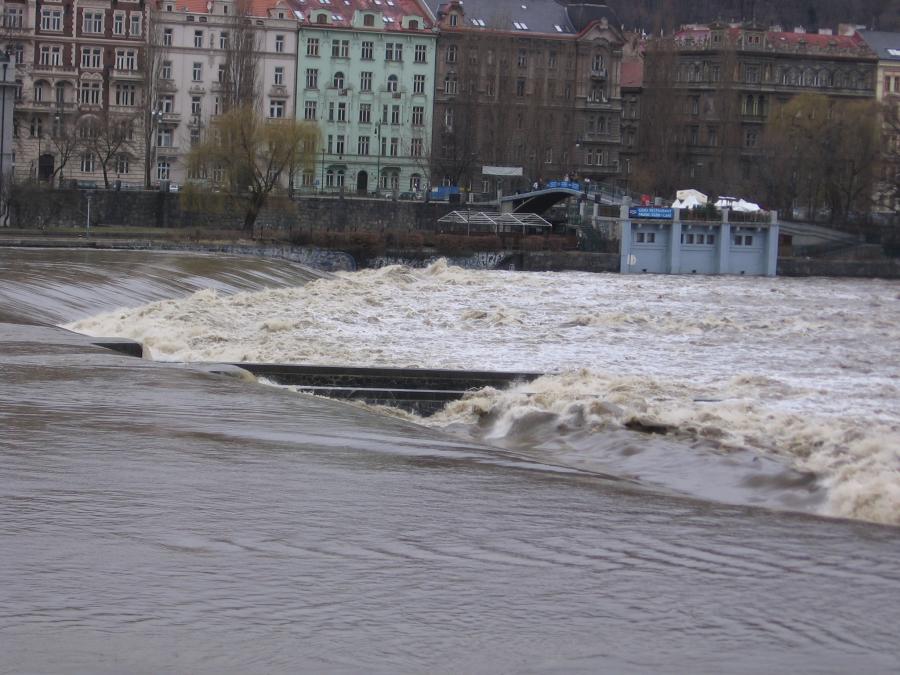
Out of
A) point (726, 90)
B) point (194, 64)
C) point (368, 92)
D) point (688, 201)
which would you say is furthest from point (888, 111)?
point (194, 64)

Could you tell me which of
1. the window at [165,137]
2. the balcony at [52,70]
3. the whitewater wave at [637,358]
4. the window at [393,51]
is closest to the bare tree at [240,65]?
the window at [165,137]

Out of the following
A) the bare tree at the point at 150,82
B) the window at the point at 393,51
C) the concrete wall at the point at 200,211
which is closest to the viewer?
the concrete wall at the point at 200,211

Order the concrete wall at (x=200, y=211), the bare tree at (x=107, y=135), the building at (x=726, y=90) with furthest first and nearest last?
the building at (x=726, y=90) → the bare tree at (x=107, y=135) → the concrete wall at (x=200, y=211)

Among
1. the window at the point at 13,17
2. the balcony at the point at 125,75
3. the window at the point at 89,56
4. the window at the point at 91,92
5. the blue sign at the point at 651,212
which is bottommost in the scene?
the blue sign at the point at 651,212

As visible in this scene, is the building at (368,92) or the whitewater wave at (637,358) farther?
the building at (368,92)

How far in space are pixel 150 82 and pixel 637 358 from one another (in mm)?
55750

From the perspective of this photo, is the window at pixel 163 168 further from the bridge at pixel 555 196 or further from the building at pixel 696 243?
the building at pixel 696 243

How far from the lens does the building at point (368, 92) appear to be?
3479 inches

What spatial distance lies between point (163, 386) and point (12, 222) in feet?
162

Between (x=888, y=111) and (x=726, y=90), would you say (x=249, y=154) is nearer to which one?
(x=726, y=90)

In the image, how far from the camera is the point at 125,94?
83.2 m

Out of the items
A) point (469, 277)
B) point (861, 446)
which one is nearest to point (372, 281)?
point (469, 277)

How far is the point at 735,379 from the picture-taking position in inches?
968

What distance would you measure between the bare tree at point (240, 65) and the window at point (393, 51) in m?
10.7
